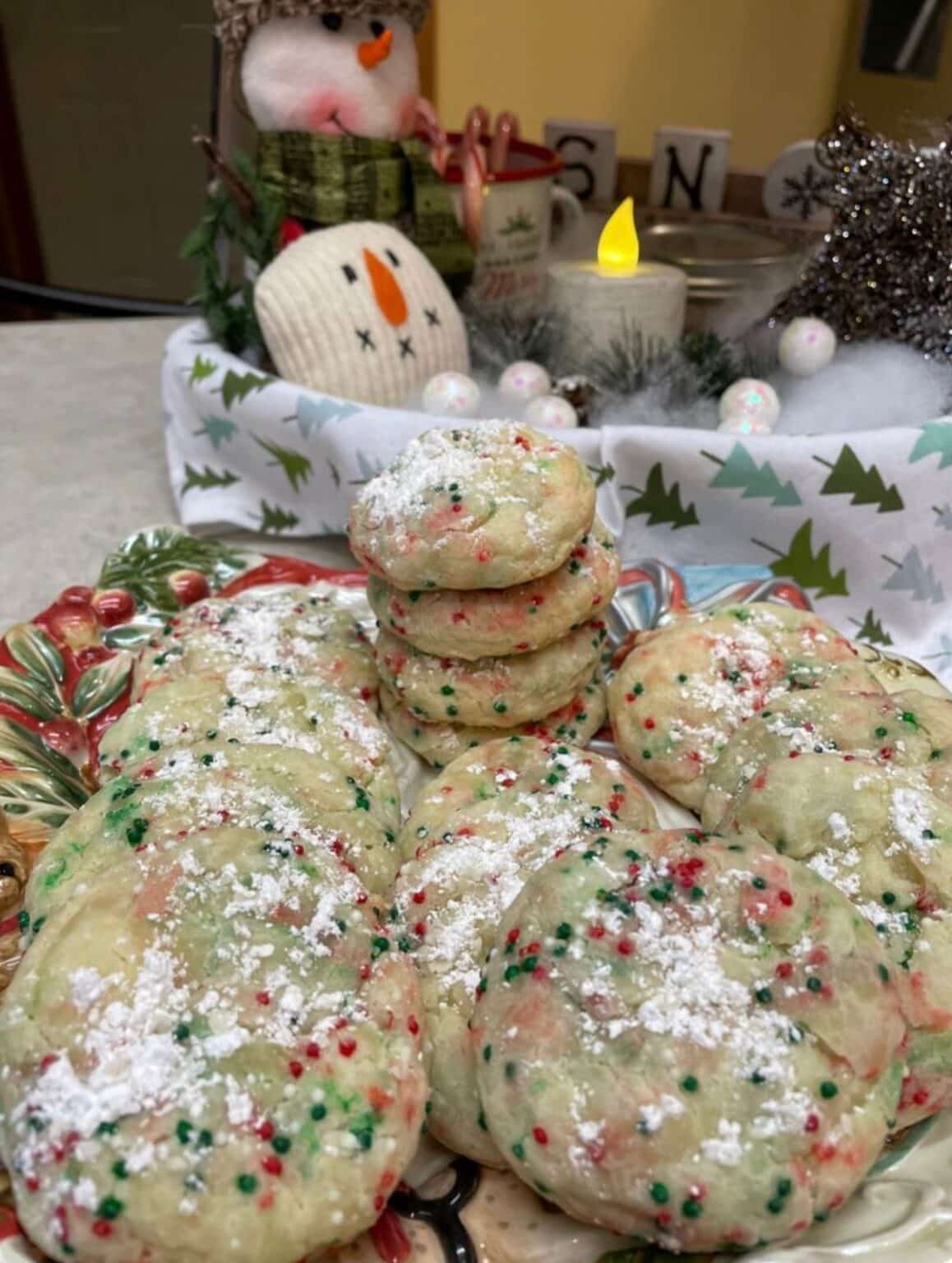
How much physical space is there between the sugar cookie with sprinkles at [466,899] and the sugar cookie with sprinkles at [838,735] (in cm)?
9

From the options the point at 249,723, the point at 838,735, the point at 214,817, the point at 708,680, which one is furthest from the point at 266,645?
the point at 838,735

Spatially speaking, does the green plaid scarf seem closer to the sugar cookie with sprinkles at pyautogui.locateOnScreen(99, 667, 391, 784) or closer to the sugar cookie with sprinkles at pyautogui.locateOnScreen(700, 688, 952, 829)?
the sugar cookie with sprinkles at pyautogui.locateOnScreen(99, 667, 391, 784)

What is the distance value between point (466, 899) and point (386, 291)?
1061 millimetres

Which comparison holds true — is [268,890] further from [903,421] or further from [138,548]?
[903,421]

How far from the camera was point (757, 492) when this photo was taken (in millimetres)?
1363

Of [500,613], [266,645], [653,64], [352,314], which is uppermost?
[653,64]

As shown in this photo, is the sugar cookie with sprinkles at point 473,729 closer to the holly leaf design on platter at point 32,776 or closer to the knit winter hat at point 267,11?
the holly leaf design on platter at point 32,776

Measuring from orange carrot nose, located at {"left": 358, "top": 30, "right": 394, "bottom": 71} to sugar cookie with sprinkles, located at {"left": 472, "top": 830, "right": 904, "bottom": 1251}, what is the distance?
4.63 ft

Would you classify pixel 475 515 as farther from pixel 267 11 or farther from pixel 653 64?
pixel 653 64

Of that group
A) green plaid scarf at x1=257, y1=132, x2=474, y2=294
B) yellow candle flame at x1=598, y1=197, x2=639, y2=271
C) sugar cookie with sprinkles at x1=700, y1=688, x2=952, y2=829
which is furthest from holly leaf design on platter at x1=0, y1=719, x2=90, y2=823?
green plaid scarf at x1=257, y1=132, x2=474, y2=294

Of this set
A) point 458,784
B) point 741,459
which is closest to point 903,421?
point 741,459

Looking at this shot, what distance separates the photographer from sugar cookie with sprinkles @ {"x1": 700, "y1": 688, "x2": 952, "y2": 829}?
896 millimetres

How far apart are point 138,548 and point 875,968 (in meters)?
1.10

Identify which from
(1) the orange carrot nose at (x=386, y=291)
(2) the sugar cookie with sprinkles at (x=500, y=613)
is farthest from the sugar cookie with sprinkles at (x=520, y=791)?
(1) the orange carrot nose at (x=386, y=291)
